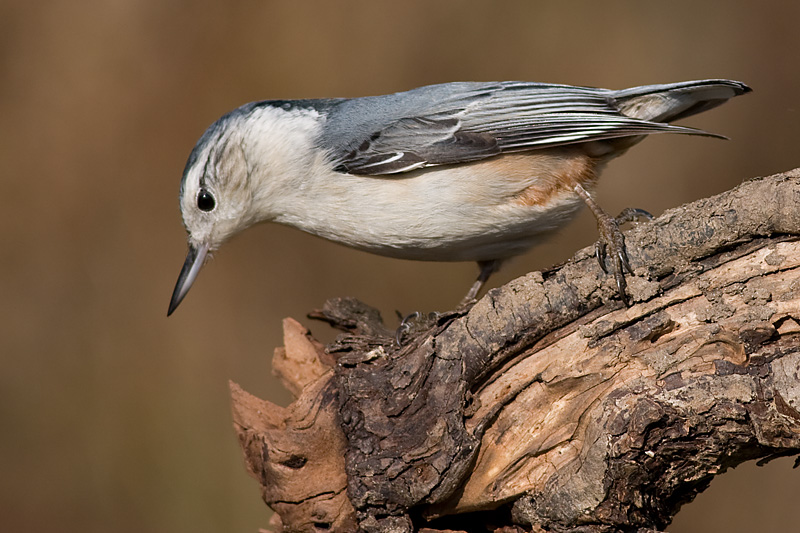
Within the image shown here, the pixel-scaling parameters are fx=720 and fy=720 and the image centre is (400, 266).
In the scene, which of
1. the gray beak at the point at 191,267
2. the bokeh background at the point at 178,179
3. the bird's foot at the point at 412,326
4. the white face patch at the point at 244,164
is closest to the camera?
the bird's foot at the point at 412,326

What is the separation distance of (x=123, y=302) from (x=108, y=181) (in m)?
0.61

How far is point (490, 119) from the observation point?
231 cm

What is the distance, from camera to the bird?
2213 millimetres

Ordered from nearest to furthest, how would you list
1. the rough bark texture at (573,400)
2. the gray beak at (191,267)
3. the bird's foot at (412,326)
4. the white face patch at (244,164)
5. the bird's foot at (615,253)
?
1. the rough bark texture at (573,400)
2. the bird's foot at (615,253)
3. the bird's foot at (412,326)
4. the white face patch at (244,164)
5. the gray beak at (191,267)

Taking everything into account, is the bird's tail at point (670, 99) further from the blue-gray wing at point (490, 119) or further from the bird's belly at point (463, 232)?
the bird's belly at point (463, 232)

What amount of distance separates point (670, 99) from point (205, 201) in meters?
1.59

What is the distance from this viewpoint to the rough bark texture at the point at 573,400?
1.61 metres

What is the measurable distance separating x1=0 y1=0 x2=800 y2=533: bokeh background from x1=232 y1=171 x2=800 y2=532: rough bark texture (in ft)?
4.75

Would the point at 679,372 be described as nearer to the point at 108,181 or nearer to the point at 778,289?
the point at 778,289

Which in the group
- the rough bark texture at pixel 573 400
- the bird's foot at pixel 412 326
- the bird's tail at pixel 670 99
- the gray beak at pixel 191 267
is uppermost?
the bird's tail at pixel 670 99

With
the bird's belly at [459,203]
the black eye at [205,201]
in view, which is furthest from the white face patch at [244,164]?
the bird's belly at [459,203]

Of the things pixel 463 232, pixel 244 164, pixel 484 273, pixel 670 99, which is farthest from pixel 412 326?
pixel 670 99

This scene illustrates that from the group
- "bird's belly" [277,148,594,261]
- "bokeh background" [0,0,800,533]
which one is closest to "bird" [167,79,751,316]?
"bird's belly" [277,148,594,261]

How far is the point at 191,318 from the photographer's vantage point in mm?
3564
